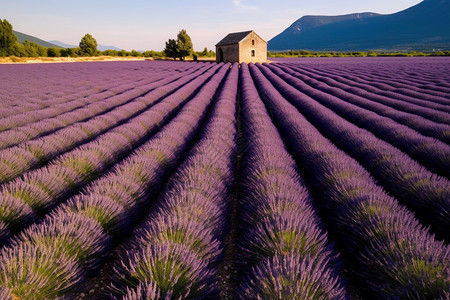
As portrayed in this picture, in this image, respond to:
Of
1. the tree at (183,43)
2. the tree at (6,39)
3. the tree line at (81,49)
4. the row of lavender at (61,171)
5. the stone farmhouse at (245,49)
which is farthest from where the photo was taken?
the tree at (183,43)

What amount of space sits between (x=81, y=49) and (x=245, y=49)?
1357 inches

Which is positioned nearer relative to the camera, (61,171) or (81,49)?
(61,171)

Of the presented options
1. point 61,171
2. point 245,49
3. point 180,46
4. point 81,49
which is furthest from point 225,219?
point 81,49

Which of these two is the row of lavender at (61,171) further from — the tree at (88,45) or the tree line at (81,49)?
the tree at (88,45)

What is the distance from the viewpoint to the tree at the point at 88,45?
177 feet

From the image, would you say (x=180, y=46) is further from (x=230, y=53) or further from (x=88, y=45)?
(x=88, y=45)

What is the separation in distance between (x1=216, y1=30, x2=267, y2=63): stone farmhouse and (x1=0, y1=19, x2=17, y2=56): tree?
32.6 meters

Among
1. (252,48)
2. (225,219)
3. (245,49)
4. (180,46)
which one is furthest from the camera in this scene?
(180,46)

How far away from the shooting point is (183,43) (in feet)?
172

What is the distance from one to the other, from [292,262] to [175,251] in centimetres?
75

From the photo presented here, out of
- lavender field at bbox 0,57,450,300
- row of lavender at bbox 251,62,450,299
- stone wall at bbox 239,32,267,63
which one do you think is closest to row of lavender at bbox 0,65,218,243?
lavender field at bbox 0,57,450,300

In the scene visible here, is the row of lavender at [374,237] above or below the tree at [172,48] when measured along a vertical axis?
below

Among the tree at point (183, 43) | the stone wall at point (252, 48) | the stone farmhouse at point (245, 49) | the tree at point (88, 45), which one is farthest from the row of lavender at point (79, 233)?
the tree at point (88, 45)

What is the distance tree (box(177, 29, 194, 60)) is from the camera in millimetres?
51812
